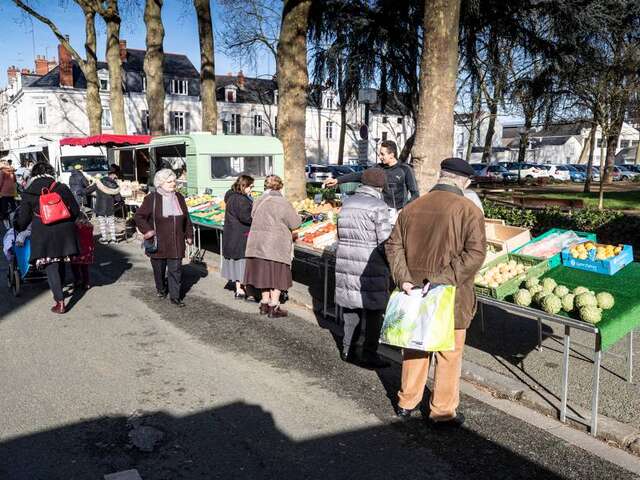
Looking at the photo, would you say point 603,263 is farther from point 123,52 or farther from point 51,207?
point 123,52

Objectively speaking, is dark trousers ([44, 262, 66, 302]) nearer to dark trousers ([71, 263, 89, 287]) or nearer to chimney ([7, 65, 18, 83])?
dark trousers ([71, 263, 89, 287])

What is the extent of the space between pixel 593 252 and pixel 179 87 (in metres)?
51.6

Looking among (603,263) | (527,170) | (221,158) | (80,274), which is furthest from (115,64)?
(527,170)

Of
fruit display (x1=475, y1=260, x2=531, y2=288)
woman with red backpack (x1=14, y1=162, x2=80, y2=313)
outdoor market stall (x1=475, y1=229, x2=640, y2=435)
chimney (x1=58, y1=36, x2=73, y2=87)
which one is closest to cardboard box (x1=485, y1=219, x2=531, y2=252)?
outdoor market stall (x1=475, y1=229, x2=640, y2=435)

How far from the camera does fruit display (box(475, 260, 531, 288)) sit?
5.26m

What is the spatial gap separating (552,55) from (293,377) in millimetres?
16734

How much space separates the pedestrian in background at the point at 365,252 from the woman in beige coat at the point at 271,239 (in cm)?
161

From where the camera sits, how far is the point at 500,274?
17.6ft

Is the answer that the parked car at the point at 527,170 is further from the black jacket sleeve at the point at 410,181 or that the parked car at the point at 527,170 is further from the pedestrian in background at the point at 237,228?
the pedestrian in background at the point at 237,228

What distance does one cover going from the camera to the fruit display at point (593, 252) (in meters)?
5.51

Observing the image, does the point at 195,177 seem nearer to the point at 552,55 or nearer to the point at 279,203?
the point at 279,203

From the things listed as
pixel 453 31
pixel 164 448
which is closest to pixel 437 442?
pixel 164 448

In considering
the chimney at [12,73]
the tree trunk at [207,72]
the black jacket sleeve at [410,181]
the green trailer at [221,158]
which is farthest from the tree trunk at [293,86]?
the chimney at [12,73]

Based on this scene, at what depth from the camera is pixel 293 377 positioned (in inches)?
210
